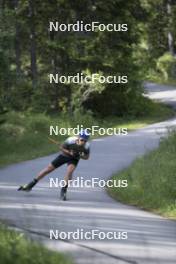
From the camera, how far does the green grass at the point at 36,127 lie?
22.1 meters

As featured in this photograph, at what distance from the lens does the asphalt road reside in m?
8.51

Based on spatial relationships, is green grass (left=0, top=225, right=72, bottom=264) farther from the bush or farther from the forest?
the bush

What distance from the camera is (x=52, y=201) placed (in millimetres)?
13023

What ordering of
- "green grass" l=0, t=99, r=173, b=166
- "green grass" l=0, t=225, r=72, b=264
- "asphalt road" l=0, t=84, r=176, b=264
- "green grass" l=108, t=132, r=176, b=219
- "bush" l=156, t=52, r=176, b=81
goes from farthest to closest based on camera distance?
"bush" l=156, t=52, r=176, b=81 → "green grass" l=0, t=99, r=173, b=166 → "green grass" l=108, t=132, r=176, b=219 → "asphalt road" l=0, t=84, r=176, b=264 → "green grass" l=0, t=225, r=72, b=264

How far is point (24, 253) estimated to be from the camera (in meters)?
6.24

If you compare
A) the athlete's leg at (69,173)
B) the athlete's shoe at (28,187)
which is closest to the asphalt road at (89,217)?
the athlete's shoe at (28,187)

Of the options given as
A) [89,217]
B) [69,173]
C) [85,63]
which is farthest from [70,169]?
[85,63]

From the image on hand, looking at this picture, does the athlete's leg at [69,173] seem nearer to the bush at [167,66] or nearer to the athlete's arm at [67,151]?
the athlete's arm at [67,151]

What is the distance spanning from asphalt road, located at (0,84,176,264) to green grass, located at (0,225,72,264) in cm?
66

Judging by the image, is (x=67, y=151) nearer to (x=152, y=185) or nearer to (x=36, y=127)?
(x=152, y=185)

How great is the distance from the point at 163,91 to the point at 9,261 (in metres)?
41.3

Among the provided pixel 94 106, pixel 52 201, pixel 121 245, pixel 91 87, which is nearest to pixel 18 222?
pixel 121 245

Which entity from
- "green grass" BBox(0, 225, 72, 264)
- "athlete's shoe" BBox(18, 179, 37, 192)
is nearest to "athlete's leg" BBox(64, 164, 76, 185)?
"athlete's shoe" BBox(18, 179, 37, 192)

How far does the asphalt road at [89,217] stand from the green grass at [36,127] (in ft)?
6.86
